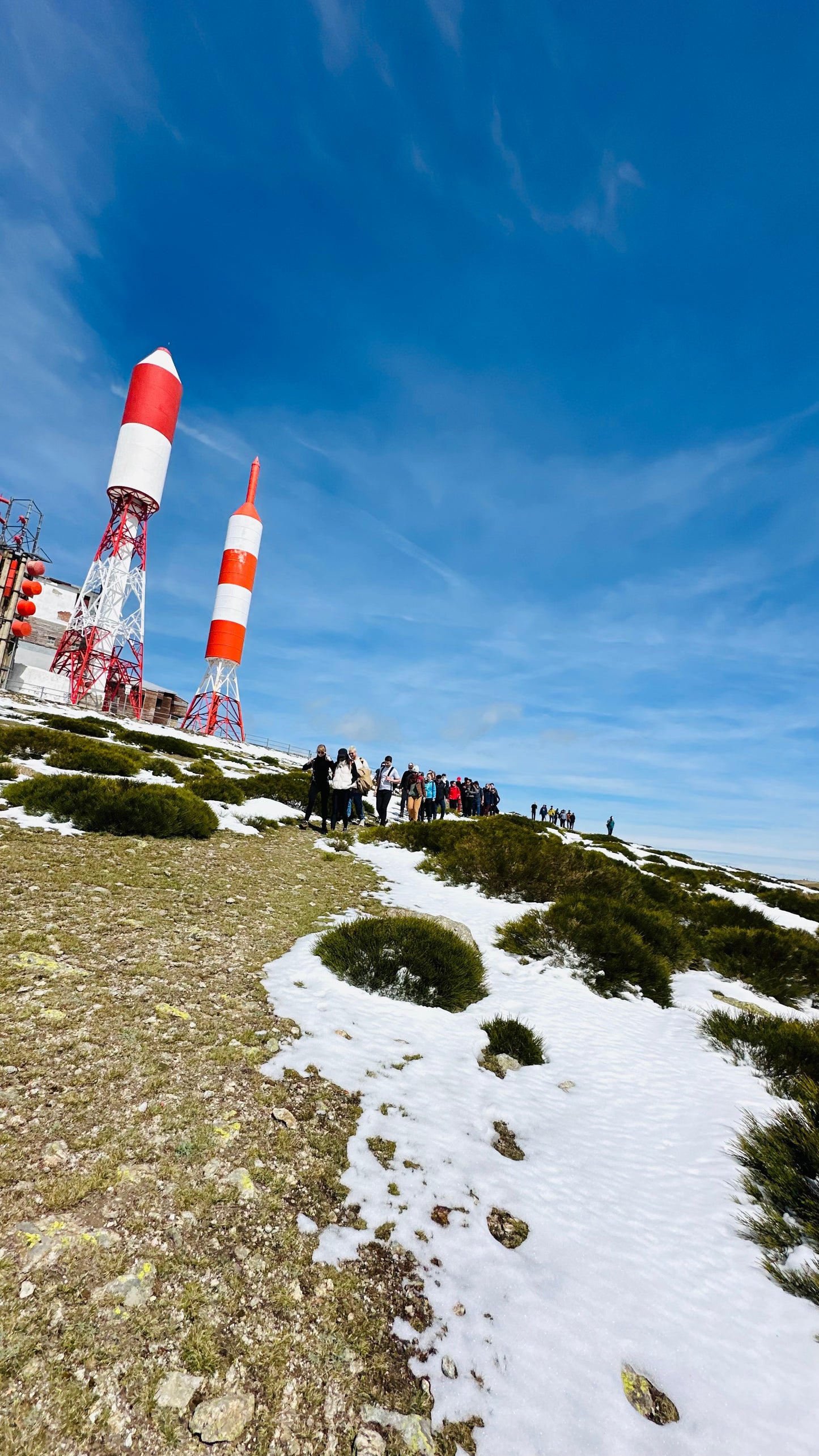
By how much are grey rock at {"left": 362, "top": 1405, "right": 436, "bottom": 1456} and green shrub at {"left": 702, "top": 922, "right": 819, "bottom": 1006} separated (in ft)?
26.9

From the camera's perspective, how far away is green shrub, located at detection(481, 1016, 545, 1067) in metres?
4.79

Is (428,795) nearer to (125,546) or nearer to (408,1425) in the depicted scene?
(408,1425)

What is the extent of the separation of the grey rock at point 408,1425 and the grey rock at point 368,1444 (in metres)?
0.03

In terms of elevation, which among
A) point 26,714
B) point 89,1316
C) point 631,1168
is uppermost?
point 26,714

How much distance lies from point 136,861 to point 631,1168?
6761 mm

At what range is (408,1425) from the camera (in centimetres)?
183

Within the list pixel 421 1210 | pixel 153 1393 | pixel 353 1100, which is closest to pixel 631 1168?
pixel 421 1210

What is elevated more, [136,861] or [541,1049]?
[136,861]

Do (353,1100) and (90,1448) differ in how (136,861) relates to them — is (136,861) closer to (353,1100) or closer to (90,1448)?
(353,1100)

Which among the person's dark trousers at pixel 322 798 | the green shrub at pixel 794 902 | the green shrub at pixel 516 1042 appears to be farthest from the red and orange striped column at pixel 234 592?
the green shrub at pixel 516 1042

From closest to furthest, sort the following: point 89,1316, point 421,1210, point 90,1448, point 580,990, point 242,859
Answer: point 90,1448 → point 89,1316 → point 421,1210 → point 580,990 → point 242,859

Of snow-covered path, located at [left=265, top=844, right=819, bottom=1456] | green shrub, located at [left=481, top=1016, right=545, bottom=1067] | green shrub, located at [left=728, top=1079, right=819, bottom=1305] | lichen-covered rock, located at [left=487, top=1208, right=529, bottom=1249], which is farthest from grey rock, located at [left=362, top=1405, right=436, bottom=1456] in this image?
green shrub, located at [left=481, top=1016, right=545, bottom=1067]

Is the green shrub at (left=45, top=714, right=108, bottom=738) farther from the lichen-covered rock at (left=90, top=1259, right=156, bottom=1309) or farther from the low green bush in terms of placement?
the lichen-covered rock at (left=90, top=1259, right=156, bottom=1309)

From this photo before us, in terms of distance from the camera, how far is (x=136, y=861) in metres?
7.70
